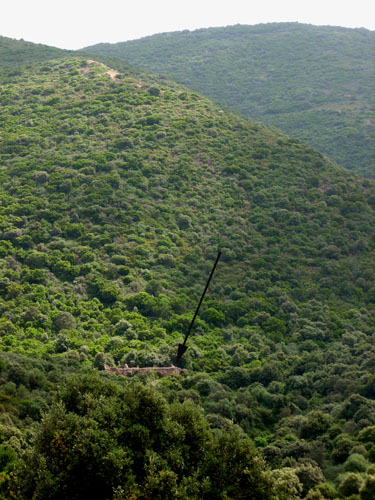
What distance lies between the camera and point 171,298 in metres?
56.0

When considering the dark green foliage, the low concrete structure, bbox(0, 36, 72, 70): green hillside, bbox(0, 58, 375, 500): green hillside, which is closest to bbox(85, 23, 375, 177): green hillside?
bbox(0, 58, 375, 500): green hillside

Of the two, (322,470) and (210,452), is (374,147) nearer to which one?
(322,470)

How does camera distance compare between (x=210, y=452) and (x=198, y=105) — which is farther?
(x=198, y=105)

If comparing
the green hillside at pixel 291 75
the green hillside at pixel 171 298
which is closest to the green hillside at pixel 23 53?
the green hillside at pixel 171 298

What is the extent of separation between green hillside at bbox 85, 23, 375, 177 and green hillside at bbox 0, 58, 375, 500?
28.7 meters

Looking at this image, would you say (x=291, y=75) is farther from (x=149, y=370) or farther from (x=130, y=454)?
(x=130, y=454)

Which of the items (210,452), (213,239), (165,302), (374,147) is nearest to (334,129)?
(374,147)

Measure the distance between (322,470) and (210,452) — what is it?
387 inches

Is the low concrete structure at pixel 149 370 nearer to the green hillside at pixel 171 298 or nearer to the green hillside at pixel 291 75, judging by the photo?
the green hillside at pixel 171 298

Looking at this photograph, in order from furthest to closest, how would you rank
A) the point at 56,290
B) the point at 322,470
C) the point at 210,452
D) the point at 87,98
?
the point at 87,98, the point at 56,290, the point at 322,470, the point at 210,452

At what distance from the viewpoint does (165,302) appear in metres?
54.8

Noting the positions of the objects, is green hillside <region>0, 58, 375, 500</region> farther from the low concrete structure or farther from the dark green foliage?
the low concrete structure

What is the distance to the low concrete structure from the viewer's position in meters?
43.2

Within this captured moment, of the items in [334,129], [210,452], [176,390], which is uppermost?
[334,129]
